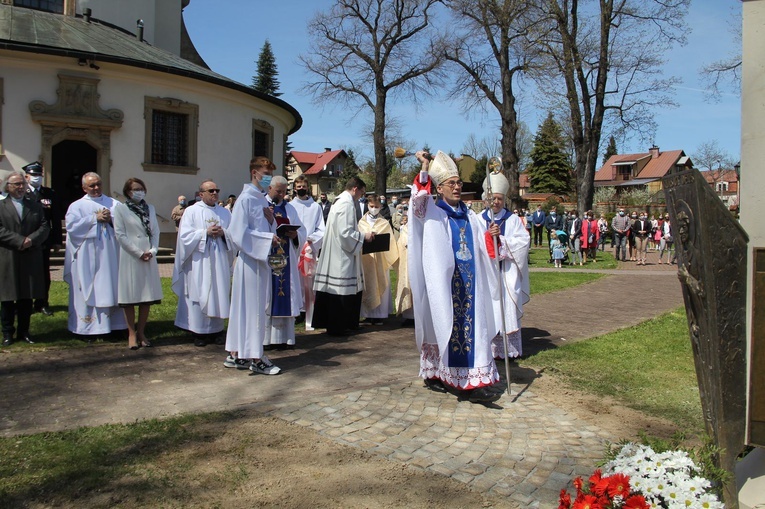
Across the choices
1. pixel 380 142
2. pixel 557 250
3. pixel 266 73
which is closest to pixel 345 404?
pixel 557 250

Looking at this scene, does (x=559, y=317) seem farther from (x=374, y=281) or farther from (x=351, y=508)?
(x=351, y=508)

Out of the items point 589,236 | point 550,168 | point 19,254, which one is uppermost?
point 550,168

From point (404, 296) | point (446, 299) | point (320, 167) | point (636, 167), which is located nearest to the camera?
point (446, 299)

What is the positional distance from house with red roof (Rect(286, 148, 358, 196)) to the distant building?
6740cm

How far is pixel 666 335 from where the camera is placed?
9117 mm

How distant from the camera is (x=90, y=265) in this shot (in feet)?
25.3

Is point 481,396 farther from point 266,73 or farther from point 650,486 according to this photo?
point 266,73

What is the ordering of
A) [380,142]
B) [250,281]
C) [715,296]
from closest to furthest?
[715,296]
[250,281]
[380,142]

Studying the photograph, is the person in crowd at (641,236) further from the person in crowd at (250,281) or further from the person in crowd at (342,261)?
the person in crowd at (250,281)

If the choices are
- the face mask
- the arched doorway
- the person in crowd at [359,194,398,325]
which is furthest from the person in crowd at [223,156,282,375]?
the arched doorway

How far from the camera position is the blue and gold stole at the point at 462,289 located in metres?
5.65

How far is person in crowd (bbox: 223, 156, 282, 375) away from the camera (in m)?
6.31

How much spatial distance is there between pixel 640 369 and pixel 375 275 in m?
4.23

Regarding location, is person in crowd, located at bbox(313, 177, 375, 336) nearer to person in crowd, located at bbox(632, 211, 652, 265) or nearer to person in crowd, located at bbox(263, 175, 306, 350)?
person in crowd, located at bbox(263, 175, 306, 350)
